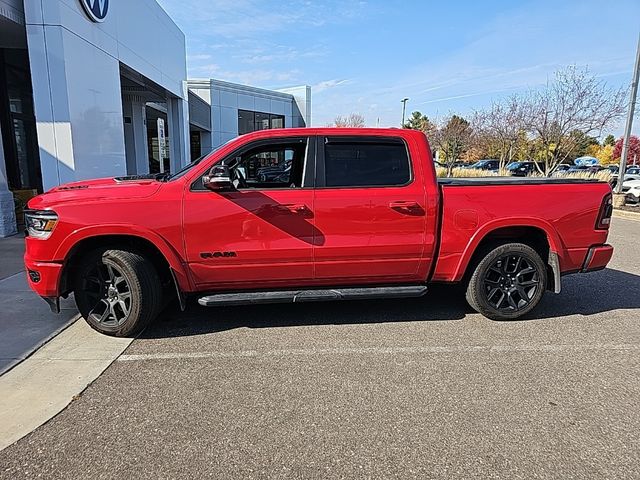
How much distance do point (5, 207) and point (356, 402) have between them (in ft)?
29.7

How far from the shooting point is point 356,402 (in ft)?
10.2

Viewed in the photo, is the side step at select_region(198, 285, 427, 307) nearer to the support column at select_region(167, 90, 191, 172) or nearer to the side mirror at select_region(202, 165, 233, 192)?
the side mirror at select_region(202, 165, 233, 192)

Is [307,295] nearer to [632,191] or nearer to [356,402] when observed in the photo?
[356,402]

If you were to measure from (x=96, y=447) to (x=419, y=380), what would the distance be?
2.29 metres

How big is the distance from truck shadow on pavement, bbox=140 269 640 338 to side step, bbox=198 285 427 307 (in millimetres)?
418

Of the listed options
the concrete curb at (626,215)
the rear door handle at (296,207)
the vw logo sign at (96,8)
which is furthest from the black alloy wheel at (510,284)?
the concrete curb at (626,215)

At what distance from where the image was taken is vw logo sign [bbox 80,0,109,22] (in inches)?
360

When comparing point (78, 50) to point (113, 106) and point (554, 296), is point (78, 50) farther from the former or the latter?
point (554, 296)

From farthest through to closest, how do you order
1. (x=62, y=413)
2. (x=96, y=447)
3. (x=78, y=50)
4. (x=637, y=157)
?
(x=637, y=157) < (x=78, y=50) < (x=62, y=413) < (x=96, y=447)

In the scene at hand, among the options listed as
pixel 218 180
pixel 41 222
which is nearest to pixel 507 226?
pixel 218 180

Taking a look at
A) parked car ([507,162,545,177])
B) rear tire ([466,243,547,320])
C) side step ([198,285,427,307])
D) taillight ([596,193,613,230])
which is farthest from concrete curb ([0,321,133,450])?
parked car ([507,162,545,177])

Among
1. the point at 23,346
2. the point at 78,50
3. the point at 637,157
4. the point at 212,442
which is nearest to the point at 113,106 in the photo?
the point at 78,50

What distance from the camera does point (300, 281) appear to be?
444cm

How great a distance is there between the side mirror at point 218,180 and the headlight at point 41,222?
4.58 ft
